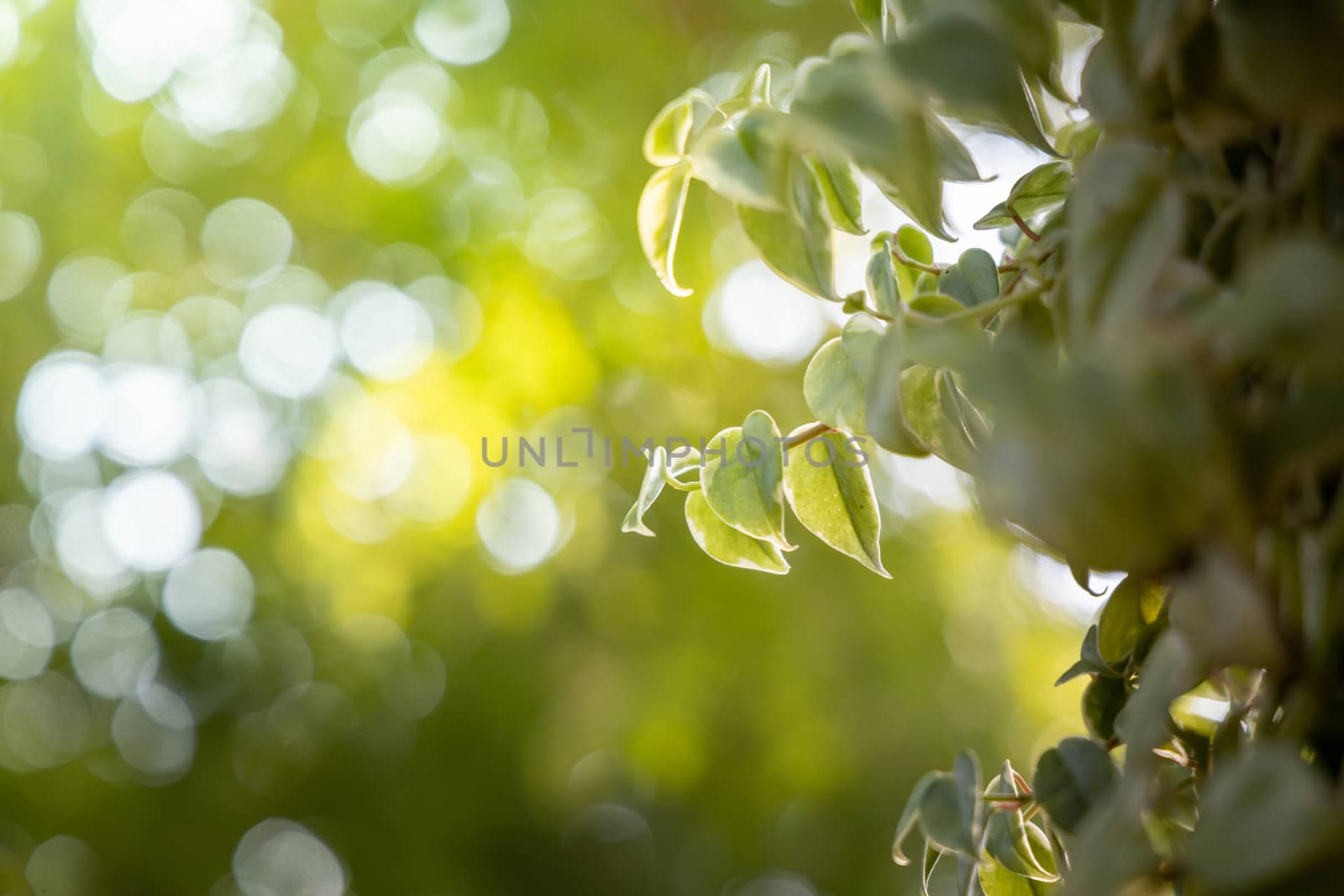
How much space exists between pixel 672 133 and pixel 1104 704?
8.9 inches

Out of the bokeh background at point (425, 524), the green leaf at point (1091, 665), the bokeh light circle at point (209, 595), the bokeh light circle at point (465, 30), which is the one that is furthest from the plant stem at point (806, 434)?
the bokeh light circle at point (209, 595)

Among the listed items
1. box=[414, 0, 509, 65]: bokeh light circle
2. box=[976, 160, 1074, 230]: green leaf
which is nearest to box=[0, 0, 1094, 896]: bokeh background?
box=[414, 0, 509, 65]: bokeh light circle

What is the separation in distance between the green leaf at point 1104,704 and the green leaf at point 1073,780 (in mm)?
62

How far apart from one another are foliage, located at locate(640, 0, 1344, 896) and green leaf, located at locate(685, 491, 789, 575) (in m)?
0.03

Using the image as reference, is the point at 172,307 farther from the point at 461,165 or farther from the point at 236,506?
the point at 461,165

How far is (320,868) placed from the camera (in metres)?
2.78

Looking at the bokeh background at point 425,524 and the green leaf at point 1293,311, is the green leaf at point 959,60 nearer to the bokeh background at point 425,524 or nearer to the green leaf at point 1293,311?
the green leaf at point 1293,311

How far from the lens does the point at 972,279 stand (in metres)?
0.29

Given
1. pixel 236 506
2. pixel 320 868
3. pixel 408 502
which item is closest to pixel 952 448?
pixel 408 502

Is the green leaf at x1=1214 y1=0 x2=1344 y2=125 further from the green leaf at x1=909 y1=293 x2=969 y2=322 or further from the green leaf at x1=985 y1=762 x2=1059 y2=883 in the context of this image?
the green leaf at x1=985 y1=762 x2=1059 y2=883

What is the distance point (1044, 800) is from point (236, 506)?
256 cm

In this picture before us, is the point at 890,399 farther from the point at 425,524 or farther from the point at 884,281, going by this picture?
the point at 425,524

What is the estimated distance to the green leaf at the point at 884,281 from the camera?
0.28 meters

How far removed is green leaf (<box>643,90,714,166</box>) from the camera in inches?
11.8
